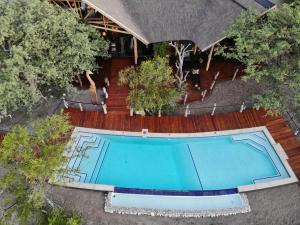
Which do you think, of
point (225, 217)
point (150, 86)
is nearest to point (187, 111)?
point (150, 86)

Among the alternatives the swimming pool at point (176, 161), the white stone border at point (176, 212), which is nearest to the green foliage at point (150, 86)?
the swimming pool at point (176, 161)

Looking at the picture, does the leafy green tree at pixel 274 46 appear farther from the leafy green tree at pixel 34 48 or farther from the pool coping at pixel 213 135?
the leafy green tree at pixel 34 48

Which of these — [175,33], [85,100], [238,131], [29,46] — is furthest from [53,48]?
[238,131]

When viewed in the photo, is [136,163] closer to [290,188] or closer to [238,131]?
[238,131]

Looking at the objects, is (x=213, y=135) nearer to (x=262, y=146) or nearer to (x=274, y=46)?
(x=262, y=146)

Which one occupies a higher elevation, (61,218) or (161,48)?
(161,48)
